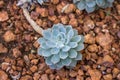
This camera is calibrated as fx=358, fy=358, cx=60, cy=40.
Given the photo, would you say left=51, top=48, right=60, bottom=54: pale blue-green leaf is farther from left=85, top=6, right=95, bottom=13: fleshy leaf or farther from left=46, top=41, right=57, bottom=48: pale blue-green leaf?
left=85, top=6, right=95, bottom=13: fleshy leaf

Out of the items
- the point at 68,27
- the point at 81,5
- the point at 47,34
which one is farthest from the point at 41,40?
the point at 81,5

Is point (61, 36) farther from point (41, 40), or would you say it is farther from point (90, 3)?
point (90, 3)

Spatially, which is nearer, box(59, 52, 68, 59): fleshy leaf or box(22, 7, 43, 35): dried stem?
box(59, 52, 68, 59): fleshy leaf

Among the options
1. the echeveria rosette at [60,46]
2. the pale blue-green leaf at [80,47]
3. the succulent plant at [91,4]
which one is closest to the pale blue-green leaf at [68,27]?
the echeveria rosette at [60,46]

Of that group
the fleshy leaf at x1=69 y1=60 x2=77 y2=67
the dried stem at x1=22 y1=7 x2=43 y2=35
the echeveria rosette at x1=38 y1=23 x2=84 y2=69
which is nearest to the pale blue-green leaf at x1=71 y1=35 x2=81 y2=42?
the echeveria rosette at x1=38 y1=23 x2=84 y2=69

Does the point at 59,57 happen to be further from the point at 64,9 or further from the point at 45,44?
the point at 64,9

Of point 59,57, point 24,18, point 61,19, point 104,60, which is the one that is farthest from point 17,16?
point 104,60
